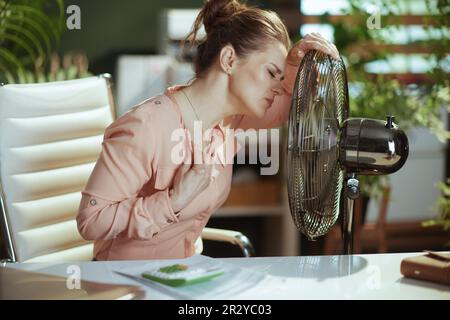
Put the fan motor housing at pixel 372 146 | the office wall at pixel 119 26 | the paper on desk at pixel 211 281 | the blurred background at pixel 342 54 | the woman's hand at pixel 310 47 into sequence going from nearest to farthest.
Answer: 1. the paper on desk at pixel 211 281
2. the fan motor housing at pixel 372 146
3. the woman's hand at pixel 310 47
4. the blurred background at pixel 342 54
5. the office wall at pixel 119 26

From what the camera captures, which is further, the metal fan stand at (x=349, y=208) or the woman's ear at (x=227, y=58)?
the woman's ear at (x=227, y=58)

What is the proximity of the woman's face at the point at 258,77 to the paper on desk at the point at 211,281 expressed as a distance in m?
0.34

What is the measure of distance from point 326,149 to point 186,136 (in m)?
0.29

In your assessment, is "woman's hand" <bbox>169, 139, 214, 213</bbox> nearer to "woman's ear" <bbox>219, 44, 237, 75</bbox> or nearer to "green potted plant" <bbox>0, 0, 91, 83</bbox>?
"woman's ear" <bbox>219, 44, 237, 75</bbox>

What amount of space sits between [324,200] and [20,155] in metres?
0.71

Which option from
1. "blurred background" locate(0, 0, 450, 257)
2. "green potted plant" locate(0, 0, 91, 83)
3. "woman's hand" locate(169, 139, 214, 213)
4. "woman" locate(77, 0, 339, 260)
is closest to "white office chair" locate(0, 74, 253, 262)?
"green potted plant" locate(0, 0, 91, 83)

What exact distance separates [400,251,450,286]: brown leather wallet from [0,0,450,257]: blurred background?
1.03 meters

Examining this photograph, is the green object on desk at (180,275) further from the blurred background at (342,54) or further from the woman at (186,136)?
the blurred background at (342,54)

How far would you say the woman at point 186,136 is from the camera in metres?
1.37

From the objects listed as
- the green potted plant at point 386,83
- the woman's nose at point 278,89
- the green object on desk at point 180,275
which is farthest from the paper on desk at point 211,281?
the green potted plant at point 386,83

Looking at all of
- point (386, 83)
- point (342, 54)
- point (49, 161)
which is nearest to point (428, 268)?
point (49, 161)

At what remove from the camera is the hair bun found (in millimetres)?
1459
